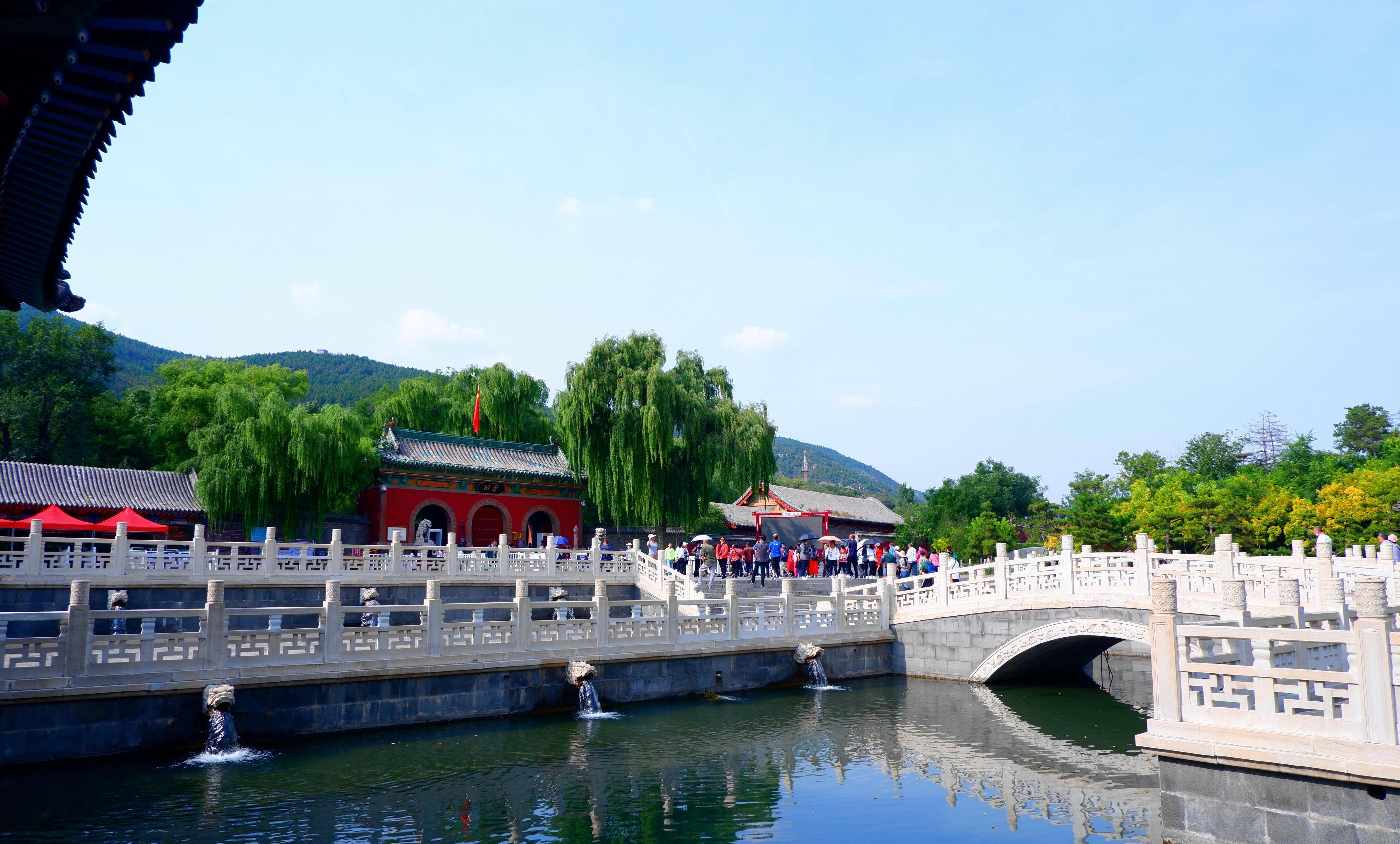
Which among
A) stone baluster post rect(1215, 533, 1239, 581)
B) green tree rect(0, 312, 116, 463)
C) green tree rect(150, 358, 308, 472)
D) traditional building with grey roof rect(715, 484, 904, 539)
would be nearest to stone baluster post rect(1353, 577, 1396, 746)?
stone baluster post rect(1215, 533, 1239, 581)

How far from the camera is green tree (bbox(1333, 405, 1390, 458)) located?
1989 inches

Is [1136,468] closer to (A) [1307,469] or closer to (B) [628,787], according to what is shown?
(A) [1307,469]

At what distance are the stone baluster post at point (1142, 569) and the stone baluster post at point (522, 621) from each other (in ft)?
29.5

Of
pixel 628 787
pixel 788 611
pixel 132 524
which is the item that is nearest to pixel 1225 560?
pixel 788 611

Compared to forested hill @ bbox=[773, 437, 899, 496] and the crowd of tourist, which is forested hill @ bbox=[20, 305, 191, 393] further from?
forested hill @ bbox=[773, 437, 899, 496]

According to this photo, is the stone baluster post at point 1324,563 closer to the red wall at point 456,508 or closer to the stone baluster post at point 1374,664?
the stone baluster post at point 1374,664

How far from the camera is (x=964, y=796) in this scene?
30.7 feet

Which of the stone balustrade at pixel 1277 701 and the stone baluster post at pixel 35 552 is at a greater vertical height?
the stone baluster post at pixel 35 552

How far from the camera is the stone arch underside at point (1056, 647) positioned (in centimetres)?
1484

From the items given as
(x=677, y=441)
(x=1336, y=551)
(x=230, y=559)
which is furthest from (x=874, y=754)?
(x=1336, y=551)

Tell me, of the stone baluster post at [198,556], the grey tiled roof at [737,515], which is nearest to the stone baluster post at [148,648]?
the stone baluster post at [198,556]

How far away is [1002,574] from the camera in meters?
16.3

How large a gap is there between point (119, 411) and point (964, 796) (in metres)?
34.7

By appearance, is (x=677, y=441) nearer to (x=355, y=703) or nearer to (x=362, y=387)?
(x=355, y=703)
